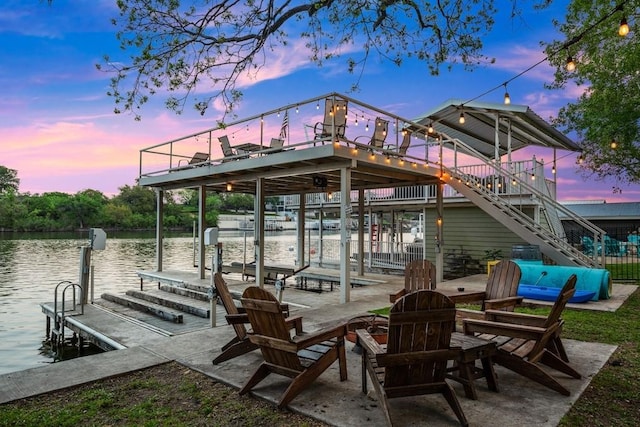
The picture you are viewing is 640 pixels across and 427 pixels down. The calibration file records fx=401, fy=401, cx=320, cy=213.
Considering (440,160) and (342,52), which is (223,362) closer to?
(342,52)

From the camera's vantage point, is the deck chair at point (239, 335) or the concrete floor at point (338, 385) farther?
the deck chair at point (239, 335)

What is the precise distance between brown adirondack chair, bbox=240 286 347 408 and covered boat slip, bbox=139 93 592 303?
14.9 feet

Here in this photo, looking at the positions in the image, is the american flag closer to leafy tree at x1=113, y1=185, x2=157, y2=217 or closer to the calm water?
the calm water

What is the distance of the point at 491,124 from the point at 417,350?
1433 cm

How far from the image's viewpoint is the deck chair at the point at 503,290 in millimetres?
5117

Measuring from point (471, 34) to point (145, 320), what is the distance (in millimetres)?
8853

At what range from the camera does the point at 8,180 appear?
65.2 metres

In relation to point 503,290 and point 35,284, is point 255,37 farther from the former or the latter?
point 35,284

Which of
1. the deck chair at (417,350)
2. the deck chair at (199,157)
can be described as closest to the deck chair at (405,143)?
the deck chair at (199,157)

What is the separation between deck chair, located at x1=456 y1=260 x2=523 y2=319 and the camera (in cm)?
512

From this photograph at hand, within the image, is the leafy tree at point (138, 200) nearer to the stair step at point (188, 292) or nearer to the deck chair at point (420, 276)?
the stair step at point (188, 292)

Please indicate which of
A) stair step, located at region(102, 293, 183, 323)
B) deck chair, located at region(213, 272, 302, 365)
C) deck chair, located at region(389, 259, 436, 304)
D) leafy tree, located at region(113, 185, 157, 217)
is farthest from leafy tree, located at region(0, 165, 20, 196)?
deck chair, located at region(389, 259, 436, 304)

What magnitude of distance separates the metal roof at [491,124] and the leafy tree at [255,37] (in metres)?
6.58

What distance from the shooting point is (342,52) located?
7.33 m
